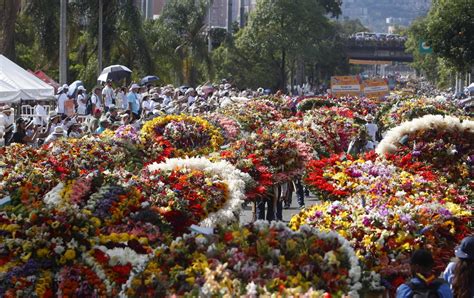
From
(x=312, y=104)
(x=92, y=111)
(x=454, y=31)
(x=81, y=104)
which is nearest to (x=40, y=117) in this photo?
(x=92, y=111)

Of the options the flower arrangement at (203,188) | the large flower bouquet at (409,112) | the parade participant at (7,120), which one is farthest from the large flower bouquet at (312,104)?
the flower arrangement at (203,188)

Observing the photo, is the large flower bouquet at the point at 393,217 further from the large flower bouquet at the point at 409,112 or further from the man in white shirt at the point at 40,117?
the large flower bouquet at the point at 409,112

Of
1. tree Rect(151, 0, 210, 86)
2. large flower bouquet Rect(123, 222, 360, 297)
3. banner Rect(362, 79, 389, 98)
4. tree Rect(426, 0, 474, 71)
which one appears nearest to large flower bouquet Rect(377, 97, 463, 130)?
Result: tree Rect(426, 0, 474, 71)

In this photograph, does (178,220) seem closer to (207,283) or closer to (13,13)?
(207,283)

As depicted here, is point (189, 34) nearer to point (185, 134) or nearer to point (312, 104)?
point (312, 104)

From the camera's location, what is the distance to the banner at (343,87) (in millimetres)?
52406

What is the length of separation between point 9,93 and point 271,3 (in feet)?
165

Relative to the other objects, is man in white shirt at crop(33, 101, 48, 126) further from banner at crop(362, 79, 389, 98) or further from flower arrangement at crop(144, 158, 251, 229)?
banner at crop(362, 79, 389, 98)

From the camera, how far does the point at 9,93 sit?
2548 cm

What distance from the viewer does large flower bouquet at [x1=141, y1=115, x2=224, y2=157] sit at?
18.5 meters

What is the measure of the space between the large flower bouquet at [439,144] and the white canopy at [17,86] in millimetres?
11376

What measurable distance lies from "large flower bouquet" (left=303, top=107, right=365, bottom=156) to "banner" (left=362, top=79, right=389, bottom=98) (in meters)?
25.1

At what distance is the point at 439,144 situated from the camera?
16109 mm

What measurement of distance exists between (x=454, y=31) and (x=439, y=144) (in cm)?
3122
